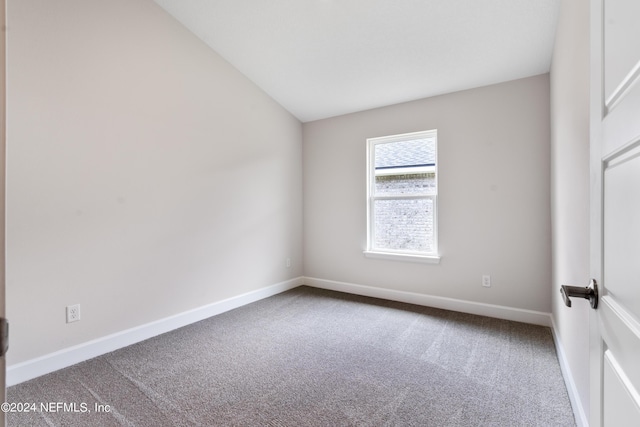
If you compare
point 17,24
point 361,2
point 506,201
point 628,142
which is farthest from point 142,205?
point 506,201

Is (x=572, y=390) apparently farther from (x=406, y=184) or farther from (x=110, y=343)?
(x=110, y=343)

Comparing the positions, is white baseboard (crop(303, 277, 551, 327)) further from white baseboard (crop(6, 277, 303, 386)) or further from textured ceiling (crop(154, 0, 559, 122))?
textured ceiling (crop(154, 0, 559, 122))

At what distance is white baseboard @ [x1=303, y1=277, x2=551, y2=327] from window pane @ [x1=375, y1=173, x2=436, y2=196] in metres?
1.21

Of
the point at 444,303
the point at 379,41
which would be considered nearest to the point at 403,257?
the point at 444,303

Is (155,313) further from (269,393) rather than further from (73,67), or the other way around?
(73,67)

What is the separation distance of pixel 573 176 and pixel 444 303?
2.01 meters

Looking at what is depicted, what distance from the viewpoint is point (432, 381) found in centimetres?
196

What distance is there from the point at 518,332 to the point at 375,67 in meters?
2.83

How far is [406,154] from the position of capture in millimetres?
3668

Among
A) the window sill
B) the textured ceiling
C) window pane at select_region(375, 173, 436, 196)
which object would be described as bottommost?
the window sill

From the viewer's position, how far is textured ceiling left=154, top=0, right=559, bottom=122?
236cm

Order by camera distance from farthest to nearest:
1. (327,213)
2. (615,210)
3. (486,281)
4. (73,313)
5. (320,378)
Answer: (327,213) → (486,281) → (73,313) → (320,378) → (615,210)

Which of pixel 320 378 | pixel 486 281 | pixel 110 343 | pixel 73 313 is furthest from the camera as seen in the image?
pixel 486 281

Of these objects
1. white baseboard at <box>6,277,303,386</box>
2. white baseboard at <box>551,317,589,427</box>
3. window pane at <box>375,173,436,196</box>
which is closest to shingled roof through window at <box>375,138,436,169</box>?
window pane at <box>375,173,436,196</box>
